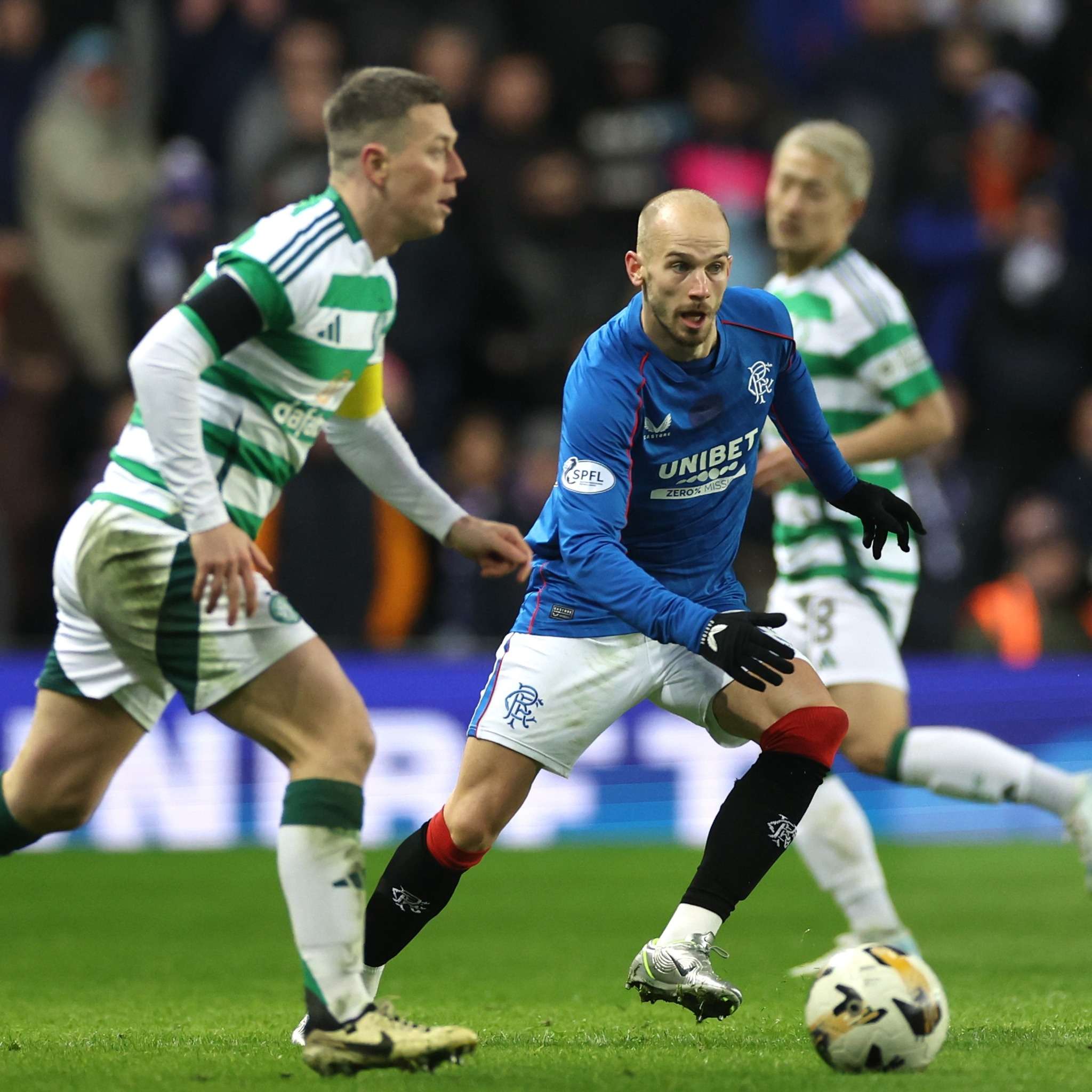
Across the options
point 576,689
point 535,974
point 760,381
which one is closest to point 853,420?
point 760,381

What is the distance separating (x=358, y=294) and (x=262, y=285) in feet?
1.15

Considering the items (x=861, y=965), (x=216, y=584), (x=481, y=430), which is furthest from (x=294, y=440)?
(x=481, y=430)

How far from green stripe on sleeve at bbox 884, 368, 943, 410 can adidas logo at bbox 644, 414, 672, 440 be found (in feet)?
5.88

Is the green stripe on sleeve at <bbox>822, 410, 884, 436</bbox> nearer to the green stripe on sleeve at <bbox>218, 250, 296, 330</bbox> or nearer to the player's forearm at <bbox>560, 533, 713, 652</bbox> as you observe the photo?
the player's forearm at <bbox>560, 533, 713, 652</bbox>

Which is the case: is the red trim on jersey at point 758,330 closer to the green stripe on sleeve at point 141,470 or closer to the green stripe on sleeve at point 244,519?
the green stripe on sleeve at point 244,519

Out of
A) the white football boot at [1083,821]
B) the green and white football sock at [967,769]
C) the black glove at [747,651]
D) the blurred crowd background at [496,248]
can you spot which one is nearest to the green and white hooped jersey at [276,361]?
the black glove at [747,651]

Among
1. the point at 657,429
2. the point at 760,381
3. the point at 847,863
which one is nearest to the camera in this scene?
the point at 657,429

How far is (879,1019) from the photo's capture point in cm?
464

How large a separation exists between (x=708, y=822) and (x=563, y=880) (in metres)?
1.48

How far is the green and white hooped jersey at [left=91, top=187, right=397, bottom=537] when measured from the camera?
487 centimetres

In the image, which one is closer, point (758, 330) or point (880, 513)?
point (758, 330)

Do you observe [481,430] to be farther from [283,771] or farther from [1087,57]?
[1087,57]

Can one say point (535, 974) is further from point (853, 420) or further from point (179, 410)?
point (179, 410)

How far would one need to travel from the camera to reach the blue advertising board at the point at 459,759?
10711 mm
